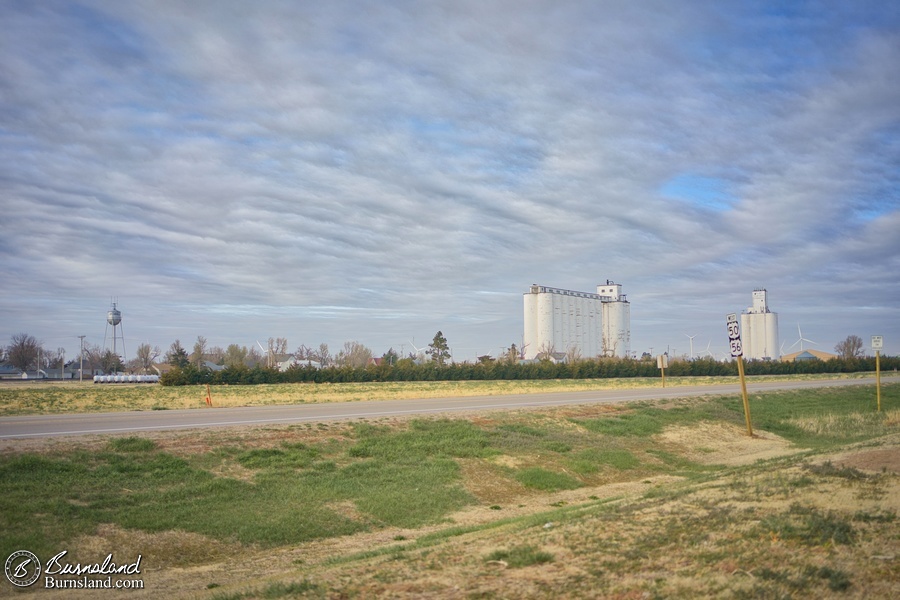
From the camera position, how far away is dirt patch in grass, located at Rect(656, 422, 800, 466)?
74.1ft

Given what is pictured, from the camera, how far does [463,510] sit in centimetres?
1522

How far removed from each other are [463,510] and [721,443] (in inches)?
549

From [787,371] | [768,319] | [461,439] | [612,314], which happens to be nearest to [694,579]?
[461,439]

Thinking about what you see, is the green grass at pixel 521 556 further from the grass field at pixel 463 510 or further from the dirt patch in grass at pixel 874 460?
the dirt patch in grass at pixel 874 460

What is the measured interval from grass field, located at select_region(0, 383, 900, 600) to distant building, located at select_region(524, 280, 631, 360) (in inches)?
4164

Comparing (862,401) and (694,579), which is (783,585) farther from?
(862,401)

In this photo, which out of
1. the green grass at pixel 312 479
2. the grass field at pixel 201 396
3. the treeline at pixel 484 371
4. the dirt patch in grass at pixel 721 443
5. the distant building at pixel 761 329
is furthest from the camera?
the distant building at pixel 761 329

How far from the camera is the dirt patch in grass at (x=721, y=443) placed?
22600mm

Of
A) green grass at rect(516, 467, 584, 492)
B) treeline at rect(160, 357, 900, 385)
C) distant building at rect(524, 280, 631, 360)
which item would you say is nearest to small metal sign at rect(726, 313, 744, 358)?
green grass at rect(516, 467, 584, 492)

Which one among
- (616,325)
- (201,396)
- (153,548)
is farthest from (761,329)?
(153,548)

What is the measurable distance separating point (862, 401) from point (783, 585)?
40455 mm

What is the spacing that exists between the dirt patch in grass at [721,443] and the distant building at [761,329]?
129m

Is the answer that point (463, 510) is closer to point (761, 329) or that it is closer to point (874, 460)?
point (874, 460)

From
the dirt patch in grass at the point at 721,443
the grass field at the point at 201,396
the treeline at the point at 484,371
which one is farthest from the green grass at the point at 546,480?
the treeline at the point at 484,371
